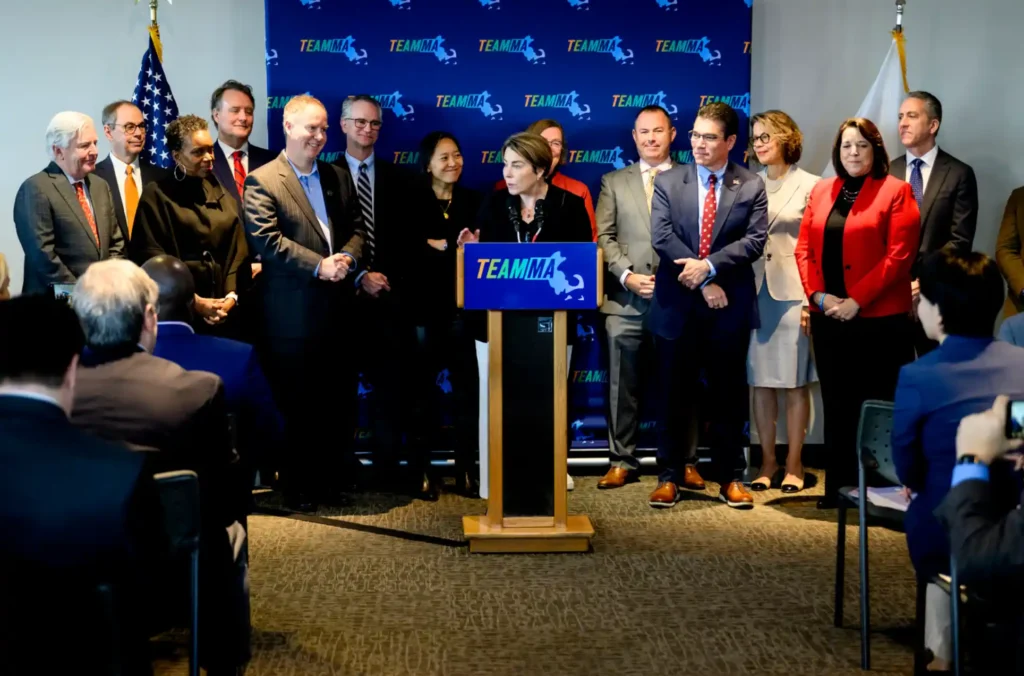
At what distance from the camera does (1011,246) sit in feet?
19.5

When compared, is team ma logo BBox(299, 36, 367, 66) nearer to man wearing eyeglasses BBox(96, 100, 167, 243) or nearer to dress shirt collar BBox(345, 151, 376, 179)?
dress shirt collar BBox(345, 151, 376, 179)

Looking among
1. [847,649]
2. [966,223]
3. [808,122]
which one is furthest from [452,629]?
[808,122]

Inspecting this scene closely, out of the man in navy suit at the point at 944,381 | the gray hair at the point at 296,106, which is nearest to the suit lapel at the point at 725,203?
the gray hair at the point at 296,106

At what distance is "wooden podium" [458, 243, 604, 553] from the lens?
175 inches

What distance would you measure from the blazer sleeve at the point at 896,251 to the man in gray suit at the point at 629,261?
3.78 ft

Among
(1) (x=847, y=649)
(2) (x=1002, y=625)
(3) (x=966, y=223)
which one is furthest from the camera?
(3) (x=966, y=223)

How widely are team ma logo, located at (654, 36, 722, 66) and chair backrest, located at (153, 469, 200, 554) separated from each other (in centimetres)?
446

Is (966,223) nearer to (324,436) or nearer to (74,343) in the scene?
(324,436)

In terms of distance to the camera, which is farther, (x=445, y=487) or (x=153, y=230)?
(x=445, y=487)

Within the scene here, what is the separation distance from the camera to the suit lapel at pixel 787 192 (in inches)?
225

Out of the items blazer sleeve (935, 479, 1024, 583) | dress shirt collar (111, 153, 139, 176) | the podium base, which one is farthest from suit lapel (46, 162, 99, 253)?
blazer sleeve (935, 479, 1024, 583)

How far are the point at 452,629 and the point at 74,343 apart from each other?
196 centimetres

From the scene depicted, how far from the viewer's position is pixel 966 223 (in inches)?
217

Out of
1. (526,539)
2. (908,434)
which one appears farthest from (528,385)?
(908,434)
